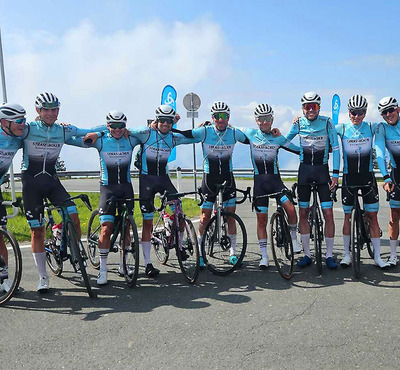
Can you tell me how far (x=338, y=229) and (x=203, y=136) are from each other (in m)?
4.88

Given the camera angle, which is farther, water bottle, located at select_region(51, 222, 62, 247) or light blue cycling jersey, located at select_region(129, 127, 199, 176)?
light blue cycling jersey, located at select_region(129, 127, 199, 176)

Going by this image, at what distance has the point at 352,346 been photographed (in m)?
3.81

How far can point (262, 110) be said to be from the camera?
654 centimetres

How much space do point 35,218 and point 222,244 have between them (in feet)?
9.47

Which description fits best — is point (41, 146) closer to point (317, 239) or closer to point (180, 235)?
point (180, 235)

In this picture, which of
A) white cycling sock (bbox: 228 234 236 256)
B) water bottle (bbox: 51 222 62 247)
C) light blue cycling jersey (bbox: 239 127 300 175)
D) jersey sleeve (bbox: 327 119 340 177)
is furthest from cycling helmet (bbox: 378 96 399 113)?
water bottle (bbox: 51 222 62 247)

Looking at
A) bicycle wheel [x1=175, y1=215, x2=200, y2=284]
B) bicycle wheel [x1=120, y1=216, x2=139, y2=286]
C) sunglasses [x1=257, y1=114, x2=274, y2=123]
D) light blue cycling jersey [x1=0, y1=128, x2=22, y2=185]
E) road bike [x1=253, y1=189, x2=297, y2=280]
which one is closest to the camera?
light blue cycling jersey [x1=0, y1=128, x2=22, y2=185]

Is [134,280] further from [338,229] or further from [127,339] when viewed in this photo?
[338,229]

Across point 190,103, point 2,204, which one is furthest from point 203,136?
point 190,103

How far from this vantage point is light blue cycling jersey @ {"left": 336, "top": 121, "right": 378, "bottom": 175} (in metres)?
6.34

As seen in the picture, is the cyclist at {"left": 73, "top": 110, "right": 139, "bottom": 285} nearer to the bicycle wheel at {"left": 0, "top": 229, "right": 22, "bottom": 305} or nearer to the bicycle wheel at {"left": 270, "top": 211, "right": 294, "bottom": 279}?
the bicycle wheel at {"left": 0, "top": 229, "right": 22, "bottom": 305}

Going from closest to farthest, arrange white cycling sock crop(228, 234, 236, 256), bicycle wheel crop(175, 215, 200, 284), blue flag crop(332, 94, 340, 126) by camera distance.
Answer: bicycle wheel crop(175, 215, 200, 284) → white cycling sock crop(228, 234, 236, 256) → blue flag crop(332, 94, 340, 126)

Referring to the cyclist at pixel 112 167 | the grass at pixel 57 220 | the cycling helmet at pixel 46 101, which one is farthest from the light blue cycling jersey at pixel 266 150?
the grass at pixel 57 220

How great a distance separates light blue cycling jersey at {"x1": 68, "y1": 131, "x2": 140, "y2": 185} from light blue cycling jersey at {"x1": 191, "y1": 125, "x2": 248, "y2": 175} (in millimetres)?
1315
